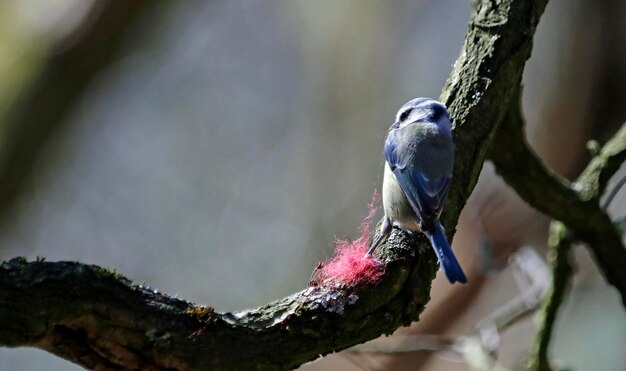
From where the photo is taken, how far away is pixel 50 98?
3670 mm

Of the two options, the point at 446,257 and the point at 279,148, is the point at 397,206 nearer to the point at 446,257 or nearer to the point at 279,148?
the point at 446,257

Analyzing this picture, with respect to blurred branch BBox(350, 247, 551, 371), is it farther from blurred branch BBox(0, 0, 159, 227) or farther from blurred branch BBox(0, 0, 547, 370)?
blurred branch BBox(0, 0, 159, 227)

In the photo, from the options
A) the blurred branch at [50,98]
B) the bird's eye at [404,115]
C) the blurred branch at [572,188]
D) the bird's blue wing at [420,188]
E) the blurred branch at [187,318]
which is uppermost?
the blurred branch at [50,98]

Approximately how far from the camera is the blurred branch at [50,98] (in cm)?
362

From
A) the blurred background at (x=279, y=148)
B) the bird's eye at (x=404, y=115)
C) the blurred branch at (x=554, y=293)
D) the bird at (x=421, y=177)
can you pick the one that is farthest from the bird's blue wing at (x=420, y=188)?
the blurred background at (x=279, y=148)

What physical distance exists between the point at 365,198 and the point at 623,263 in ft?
8.80

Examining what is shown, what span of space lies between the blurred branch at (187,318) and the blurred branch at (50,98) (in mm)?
2298

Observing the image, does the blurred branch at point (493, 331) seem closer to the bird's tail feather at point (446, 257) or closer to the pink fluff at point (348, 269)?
the bird's tail feather at point (446, 257)

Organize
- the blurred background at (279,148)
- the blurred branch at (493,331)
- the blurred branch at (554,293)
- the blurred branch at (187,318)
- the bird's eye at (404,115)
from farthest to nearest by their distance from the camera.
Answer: the blurred background at (279,148)
the blurred branch at (493,331)
the blurred branch at (554,293)
the bird's eye at (404,115)
the blurred branch at (187,318)

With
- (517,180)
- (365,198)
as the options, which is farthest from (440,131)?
(365,198)

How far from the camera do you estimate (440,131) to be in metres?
2.04

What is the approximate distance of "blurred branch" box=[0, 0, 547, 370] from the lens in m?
1.28

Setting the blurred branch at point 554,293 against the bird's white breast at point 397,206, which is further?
the blurred branch at point 554,293

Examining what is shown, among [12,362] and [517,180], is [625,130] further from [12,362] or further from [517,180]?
[12,362]
